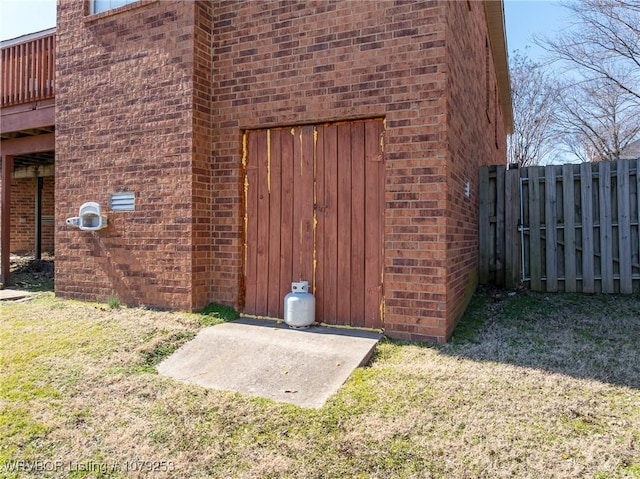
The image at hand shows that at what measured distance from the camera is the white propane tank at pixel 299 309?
5004 mm

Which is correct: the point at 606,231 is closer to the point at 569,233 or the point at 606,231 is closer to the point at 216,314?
the point at 569,233

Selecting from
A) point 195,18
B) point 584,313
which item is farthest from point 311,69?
point 584,313

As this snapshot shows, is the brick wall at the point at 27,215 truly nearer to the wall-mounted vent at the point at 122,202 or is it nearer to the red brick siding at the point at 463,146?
the wall-mounted vent at the point at 122,202

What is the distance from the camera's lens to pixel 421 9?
15.6ft

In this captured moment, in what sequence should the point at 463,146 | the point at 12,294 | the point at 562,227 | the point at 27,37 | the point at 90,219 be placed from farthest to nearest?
the point at 27,37, the point at 12,294, the point at 562,227, the point at 90,219, the point at 463,146

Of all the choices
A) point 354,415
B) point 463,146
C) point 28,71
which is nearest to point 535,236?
point 463,146

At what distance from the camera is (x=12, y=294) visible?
7.55 m

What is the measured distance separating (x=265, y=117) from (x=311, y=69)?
0.75 metres

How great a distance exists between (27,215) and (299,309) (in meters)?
11.0

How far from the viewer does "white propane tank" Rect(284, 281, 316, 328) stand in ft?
16.4

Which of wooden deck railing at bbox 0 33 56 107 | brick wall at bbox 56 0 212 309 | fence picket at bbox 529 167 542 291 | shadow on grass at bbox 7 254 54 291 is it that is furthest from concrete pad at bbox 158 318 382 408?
wooden deck railing at bbox 0 33 56 107

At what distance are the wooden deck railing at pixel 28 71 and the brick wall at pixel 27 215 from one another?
4955 millimetres

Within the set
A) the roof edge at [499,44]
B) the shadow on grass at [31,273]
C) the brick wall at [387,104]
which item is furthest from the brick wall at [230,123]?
the roof edge at [499,44]

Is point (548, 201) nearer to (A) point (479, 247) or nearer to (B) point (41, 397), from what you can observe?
(A) point (479, 247)
